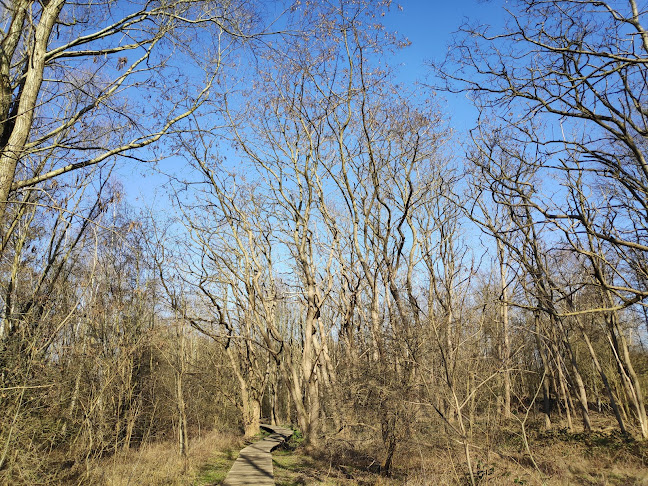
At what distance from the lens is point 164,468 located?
359 inches

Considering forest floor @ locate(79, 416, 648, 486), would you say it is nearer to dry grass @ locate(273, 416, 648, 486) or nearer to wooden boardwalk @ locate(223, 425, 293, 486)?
dry grass @ locate(273, 416, 648, 486)

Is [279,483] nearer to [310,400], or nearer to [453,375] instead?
[310,400]

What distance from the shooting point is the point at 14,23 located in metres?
4.49

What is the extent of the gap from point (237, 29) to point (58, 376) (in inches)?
266

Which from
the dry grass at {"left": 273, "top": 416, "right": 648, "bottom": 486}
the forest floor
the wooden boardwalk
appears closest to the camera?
the forest floor

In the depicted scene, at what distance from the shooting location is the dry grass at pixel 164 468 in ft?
24.3

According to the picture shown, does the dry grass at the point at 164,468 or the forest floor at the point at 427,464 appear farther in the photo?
the forest floor at the point at 427,464

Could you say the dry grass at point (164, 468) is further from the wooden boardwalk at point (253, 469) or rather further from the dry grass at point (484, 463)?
the dry grass at point (484, 463)

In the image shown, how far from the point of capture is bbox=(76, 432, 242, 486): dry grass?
291 inches

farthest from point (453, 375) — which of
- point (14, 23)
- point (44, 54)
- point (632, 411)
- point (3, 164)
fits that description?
point (632, 411)

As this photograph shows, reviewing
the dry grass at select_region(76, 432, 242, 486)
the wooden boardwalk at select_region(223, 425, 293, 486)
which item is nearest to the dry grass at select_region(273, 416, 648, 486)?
the wooden boardwalk at select_region(223, 425, 293, 486)

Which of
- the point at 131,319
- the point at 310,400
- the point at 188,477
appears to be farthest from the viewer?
the point at 131,319

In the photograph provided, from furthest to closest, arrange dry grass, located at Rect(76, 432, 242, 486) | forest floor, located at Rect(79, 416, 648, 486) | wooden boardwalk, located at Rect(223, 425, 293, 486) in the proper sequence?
wooden boardwalk, located at Rect(223, 425, 293, 486) < forest floor, located at Rect(79, 416, 648, 486) < dry grass, located at Rect(76, 432, 242, 486)

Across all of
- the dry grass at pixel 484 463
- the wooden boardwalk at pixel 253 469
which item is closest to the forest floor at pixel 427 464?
the dry grass at pixel 484 463
